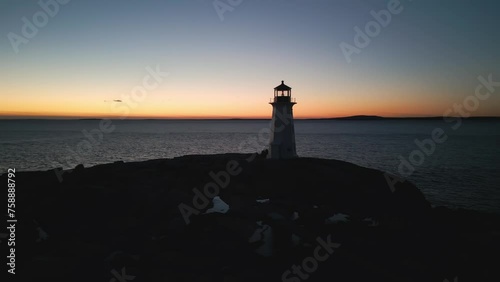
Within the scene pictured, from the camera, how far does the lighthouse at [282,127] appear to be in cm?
3073

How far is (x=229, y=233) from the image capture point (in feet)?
49.1

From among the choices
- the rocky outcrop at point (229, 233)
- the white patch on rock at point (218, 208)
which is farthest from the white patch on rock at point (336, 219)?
the white patch on rock at point (218, 208)

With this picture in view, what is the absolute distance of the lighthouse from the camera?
3073 centimetres

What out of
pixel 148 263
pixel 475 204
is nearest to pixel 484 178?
pixel 475 204

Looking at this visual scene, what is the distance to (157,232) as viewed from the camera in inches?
614

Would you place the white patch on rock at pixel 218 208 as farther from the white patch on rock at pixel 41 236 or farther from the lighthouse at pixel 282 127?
the lighthouse at pixel 282 127

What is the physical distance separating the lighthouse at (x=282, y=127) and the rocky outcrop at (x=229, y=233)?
20.5 ft

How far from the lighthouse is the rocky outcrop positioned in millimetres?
6258

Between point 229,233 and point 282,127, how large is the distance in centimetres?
1753

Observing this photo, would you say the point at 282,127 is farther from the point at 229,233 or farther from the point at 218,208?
the point at 229,233

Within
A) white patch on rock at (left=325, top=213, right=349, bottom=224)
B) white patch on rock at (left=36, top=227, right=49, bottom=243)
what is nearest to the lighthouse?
white patch on rock at (left=325, top=213, right=349, bottom=224)

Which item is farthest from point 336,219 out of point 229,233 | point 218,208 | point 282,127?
point 282,127

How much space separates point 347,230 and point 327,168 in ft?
36.6

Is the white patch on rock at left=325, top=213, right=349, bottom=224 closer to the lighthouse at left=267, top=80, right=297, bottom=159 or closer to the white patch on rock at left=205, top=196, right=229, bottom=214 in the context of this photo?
the white patch on rock at left=205, top=196, right=229, bottom=214
